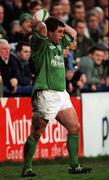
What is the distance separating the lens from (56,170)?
11.2 metres

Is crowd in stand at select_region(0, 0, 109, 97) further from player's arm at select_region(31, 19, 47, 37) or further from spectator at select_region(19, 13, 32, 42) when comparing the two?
player's arm at select_region(31, 19, 47, 37)

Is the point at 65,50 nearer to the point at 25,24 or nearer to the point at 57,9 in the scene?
the point at 25,24

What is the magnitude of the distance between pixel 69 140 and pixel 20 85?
3.65 m

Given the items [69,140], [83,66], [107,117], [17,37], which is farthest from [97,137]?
[69,140]

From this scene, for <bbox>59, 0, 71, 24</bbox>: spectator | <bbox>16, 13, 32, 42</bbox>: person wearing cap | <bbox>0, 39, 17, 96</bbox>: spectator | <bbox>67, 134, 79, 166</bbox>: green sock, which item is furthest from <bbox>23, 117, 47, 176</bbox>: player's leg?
<bbox>59, 0, 71, 24</bbox>: spectator

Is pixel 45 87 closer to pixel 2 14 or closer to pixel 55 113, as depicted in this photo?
pixel 55 113

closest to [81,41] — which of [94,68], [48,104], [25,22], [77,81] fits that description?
[94,68]

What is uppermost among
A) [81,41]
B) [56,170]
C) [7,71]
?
[81,41]

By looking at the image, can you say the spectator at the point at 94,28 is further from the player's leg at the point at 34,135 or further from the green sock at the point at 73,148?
the player's leg at the point at 34,135

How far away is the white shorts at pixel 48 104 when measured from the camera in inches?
387

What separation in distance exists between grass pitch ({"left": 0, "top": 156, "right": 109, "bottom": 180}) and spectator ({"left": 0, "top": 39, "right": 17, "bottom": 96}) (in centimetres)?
142

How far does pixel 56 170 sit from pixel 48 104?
5.52 ft

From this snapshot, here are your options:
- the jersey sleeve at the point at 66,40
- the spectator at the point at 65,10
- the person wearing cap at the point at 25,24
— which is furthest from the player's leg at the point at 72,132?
the spectator at the point at 65,10

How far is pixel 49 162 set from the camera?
505 inches
